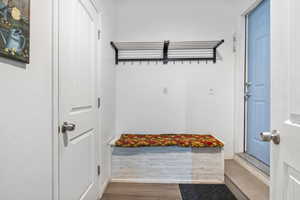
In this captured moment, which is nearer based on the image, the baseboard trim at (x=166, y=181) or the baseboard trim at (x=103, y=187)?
the baseboard trim at (x=103, y=187)

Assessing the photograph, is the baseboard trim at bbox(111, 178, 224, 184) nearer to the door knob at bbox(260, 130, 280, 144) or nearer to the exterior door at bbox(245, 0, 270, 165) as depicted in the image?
the exterior door at bbox(245, 0, 270, 165)

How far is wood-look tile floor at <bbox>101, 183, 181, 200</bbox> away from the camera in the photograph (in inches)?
79.6

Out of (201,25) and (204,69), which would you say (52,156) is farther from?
(201,25)

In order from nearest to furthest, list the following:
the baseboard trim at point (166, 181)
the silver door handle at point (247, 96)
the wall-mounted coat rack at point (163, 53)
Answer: the baseboard trim at point (166, 181) < the silver door handle at point (247, 96) < the wall-mounted coat rack at point (163, 53)

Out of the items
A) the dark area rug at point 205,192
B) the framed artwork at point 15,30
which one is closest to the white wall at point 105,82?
the dark area rug at point 205,192

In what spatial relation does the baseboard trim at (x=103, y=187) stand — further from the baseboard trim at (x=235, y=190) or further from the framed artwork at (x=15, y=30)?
the framed artwork at (x=15, y=30)

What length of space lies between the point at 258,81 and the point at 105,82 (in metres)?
1.96

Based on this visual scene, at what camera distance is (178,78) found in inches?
113

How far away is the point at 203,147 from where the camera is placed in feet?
7.48

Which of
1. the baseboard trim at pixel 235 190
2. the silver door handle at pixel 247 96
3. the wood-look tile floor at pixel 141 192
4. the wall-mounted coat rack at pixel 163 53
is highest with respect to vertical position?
the wall-mounted coat rack at pixel 163 53

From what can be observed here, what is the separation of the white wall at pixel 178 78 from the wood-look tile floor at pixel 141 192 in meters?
0.90

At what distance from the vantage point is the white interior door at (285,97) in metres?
0.70

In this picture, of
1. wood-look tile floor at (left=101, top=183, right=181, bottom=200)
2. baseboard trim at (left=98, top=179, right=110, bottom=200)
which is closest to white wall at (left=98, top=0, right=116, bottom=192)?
baseboard trim at (left=98, top=179, right=110, bottom=200)

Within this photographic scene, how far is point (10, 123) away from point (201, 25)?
2.84 metres
